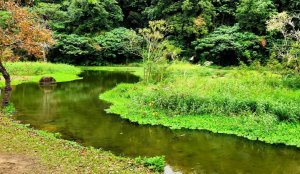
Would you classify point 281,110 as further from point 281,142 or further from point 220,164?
point 220,164

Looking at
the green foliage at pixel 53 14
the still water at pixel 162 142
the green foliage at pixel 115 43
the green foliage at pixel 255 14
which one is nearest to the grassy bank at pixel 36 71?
the green foliage at pixel 53 14

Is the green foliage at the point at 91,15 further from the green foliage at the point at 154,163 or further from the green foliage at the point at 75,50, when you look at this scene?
the green foliage at the point at 154,163

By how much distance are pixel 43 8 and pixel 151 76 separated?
26.1 metres

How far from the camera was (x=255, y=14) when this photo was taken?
41.3m

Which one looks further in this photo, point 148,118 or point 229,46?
point 229,46

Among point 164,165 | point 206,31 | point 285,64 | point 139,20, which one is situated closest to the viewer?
point 164,165

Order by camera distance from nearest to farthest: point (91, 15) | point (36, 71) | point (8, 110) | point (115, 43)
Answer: point (8, 110)
point (36, 71)
point (115, 43)
point (91, 15)

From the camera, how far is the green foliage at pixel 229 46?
4070 cm

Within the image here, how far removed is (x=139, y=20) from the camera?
58.2 meters

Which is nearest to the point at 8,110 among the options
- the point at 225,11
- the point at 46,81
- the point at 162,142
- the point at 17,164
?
the point at 162,142

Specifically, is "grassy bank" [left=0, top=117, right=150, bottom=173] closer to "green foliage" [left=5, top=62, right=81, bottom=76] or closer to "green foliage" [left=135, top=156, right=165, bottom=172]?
"green foliage" [left=135, top=156, right=165, bottom=172]

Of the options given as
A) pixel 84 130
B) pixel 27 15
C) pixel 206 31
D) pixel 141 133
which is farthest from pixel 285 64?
pixel 206 31

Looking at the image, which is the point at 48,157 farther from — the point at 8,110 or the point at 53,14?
the point at 53,14

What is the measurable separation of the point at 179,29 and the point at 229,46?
26.9 feet
